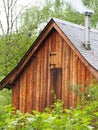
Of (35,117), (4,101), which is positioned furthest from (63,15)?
(35,117)

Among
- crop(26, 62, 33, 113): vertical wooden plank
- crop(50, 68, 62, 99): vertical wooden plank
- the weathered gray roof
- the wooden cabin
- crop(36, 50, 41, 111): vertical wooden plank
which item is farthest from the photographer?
crop(26, 62, 33, 113): vertical wooden plank

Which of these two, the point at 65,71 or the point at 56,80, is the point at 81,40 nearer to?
the point at 65,71

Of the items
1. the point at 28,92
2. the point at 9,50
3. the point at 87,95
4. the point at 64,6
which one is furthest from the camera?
the point at 64,6

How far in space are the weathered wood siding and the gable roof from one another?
23 cm

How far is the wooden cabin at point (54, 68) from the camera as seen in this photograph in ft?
39.1

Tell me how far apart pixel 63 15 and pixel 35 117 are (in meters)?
30.7

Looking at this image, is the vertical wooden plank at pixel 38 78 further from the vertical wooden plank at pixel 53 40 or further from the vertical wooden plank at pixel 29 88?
the vertical wooden plank at pixel 53 40

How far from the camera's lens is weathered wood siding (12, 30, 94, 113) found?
12.1m

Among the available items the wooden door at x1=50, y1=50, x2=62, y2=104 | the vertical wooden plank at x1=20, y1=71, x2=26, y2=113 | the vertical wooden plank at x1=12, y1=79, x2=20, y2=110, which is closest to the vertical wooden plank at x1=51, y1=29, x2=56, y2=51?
the wooden door at x1=50, y1=50, x2=62, y2=104

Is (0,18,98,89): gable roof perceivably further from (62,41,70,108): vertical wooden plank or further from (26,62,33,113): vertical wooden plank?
(62,41,70,108): vertical wooden plank

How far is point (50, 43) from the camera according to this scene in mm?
13188

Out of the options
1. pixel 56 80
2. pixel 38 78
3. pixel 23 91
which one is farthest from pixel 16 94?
pixel 56 80

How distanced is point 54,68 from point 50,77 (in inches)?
14.5

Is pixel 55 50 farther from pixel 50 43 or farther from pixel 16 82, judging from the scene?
pixel 16 82
